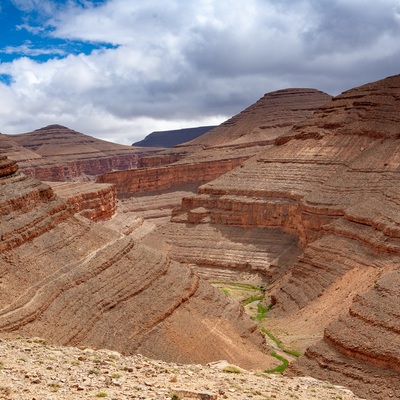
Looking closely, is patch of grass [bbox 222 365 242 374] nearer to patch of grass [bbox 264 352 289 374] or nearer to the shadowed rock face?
the shadowed rock face

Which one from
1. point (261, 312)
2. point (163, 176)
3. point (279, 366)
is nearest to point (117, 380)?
point (279, 366)

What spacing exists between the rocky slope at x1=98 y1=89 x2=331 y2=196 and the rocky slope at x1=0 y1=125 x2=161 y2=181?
26.8m

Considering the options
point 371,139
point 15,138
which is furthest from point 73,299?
point 15,138

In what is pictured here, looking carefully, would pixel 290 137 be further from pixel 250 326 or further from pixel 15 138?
pixel 15 138

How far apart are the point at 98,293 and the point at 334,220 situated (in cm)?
2423

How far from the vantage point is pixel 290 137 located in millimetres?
62688

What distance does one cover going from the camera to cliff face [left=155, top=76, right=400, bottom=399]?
22.1m

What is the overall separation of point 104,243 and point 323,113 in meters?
41.5

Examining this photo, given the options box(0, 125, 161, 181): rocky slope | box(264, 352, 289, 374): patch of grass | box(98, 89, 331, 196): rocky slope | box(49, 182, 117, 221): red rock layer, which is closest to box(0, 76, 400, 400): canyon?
box(49, 182, 117, 221): red rock layer

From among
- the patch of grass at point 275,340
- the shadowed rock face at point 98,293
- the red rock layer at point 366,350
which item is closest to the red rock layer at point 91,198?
the shadowed rock face at point 98,293

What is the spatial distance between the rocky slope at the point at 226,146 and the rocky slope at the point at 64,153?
26.8 metres

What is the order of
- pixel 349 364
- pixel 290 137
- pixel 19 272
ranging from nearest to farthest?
pixel 349 364, pixel 19 272, pixel 290 137

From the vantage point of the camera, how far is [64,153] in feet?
478

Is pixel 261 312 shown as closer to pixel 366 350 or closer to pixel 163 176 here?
pixel 366 350
